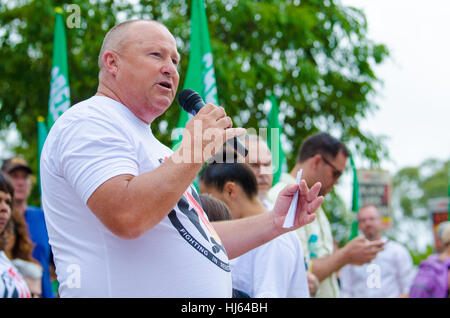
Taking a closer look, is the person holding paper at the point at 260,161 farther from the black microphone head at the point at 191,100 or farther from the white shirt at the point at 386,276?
the white shirt at the point at 386,276

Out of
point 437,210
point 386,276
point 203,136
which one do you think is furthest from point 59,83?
point 437,210

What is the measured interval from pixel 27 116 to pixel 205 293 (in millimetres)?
7176

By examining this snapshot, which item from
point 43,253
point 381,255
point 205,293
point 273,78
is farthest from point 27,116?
point 205,293

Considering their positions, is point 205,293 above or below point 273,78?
below

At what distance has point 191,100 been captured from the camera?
2107 millimetres

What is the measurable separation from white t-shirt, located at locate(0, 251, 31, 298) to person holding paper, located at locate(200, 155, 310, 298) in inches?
41.8

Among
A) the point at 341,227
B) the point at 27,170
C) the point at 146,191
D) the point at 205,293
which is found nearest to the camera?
the point at 146,191

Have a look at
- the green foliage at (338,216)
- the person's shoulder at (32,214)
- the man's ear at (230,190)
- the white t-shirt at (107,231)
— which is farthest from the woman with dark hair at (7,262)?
the green foliage at (338,216)

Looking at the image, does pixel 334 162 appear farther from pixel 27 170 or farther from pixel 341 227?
pixel 341 227

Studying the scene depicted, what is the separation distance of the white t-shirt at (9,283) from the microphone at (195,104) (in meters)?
1.39

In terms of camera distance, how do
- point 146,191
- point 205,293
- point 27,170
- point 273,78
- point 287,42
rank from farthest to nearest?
point 287,42 → point 273,78 → point 27,170 → point 205,293 → point 146,191

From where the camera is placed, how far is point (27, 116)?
831 centimetres

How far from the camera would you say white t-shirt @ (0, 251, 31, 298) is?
9.37 ft

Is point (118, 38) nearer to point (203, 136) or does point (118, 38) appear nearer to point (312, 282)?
point (203, 136)
